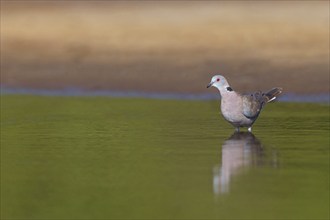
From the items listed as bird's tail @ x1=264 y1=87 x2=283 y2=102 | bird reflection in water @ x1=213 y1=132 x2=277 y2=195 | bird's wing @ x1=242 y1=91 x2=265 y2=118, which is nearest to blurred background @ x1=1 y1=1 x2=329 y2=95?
bird's tail @ x1=264 y1=87 x2=283 y2=102

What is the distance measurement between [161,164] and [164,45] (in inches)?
373

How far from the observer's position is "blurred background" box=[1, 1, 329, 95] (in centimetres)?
2080

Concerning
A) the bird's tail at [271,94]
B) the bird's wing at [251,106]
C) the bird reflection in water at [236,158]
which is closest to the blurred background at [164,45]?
the bird's tail at [271,94]

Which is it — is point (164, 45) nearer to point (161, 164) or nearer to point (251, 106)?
point (251, 106)

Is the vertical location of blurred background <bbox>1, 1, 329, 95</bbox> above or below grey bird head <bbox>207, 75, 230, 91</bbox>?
above

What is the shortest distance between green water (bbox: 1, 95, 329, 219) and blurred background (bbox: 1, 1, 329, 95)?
2329 millimetres

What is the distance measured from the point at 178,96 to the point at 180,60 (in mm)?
1343

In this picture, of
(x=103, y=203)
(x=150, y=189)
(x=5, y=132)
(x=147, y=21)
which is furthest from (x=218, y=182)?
(x=147, y=21)

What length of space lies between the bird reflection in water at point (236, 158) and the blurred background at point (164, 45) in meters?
5.20

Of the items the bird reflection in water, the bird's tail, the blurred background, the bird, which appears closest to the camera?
the bird reflection in water

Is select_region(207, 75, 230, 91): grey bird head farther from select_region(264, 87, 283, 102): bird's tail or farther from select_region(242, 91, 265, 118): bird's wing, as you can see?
select_region(264, 87, 283, 102): bird's tail

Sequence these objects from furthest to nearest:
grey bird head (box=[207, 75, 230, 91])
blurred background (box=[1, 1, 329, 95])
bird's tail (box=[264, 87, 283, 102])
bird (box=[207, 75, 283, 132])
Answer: blurred background (box=[1, 1, 329, 95]) → bird's tail (box=[264, 87, 283, 102]) → grey bird head (box=[207, 75, 230, 91]) → bird (box=[207, 75, 283, 132])

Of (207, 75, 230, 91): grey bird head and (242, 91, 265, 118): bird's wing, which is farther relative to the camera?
(207, 75, 230, 91): grey bird head

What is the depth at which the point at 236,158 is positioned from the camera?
13.2 m
